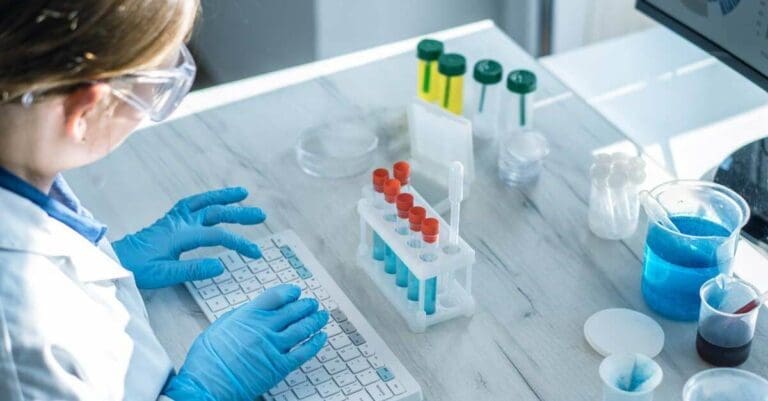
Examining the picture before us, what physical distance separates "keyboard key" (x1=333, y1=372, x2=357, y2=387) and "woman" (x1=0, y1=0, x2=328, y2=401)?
44mm

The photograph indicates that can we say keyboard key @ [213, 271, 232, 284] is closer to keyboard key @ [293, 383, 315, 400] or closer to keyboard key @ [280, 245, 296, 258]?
keyboard key @ [280, 245, 296, 258]

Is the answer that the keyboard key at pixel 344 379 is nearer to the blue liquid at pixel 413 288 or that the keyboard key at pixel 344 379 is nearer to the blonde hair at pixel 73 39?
the blue liquid at pixel 413 288

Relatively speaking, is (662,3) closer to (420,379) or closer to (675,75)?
A: (675,75)

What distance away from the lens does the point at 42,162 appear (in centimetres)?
115

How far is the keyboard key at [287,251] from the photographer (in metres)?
1.47

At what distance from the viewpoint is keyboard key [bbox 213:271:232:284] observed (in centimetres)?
144

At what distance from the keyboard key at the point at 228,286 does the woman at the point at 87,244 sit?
0.09 meters

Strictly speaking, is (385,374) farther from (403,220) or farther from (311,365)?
(403,220)

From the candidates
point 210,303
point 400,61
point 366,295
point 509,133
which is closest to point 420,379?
point 366,295

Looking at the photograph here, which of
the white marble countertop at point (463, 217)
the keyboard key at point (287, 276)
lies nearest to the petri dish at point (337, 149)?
the white marble countertop at point (463, 217)

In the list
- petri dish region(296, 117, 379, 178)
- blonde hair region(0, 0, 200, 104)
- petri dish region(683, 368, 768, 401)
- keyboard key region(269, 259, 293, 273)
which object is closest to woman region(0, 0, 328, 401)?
blonde hair region(0, 0, 200, 104)

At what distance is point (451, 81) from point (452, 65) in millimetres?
34

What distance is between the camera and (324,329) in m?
1.36

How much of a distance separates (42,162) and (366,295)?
0.46m
